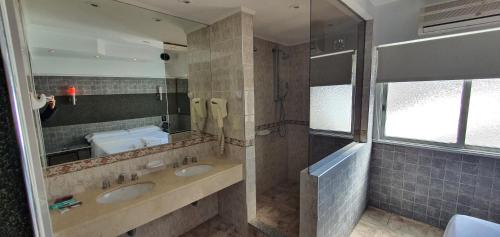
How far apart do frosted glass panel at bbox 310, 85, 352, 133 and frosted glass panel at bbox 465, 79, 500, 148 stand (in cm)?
113

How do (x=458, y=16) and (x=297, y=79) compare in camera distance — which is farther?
(x=297, y=79)

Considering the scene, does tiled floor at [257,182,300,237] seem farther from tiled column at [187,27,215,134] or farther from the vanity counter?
tiled column at [187,27,215,134]

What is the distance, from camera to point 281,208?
106 inches

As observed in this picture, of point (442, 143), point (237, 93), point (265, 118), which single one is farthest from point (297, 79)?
point (442, 143)

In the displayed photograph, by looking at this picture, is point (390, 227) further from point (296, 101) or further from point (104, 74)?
point (104, 74)

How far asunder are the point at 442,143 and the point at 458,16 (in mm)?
1283

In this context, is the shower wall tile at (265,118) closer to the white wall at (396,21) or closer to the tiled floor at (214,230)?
the tiled floor at (214,230)

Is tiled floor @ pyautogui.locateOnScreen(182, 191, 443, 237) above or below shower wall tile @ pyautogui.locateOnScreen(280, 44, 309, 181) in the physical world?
below

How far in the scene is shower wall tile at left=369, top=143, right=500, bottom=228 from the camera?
2.04m

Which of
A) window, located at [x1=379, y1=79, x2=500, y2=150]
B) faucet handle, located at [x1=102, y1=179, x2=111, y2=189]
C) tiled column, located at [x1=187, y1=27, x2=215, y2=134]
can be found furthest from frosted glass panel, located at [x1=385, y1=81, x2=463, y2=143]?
faucet handle, located at [x1=102, y1=179, x2=111, y2=189]

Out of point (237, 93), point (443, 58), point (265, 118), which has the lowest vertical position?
point (265, 118)

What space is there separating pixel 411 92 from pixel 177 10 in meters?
2.72

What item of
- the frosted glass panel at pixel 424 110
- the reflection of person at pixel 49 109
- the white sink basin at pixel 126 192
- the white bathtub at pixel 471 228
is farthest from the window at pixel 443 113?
the reflection of person at pixel 49 109

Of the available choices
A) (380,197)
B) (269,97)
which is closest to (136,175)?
(269,97)
